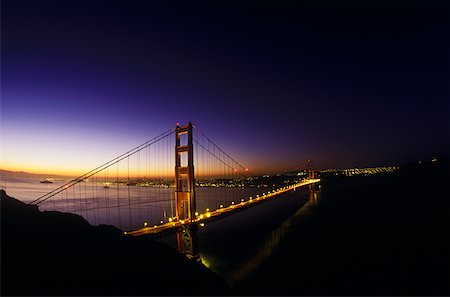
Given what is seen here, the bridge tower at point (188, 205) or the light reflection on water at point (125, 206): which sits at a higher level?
the bridge tower at point (188, 205)

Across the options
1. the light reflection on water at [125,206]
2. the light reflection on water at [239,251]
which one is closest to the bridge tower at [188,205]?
the light reflection on water at [239,251]

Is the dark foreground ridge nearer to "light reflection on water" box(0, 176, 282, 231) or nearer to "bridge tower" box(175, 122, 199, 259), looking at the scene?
"bridge tower" box(175, 122, 199, 259)

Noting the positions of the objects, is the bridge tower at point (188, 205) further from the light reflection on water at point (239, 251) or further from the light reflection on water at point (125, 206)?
the light reflection on water at point (125, 206)

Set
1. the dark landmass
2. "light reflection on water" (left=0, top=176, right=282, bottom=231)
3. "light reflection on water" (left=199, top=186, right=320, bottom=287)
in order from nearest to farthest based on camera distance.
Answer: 1. the dark landmass
2. "light reflection on water" (left=199, top=186, right=320, bottom=287)
3. "light reflection on water" (left=0, top=176, right=282, bottom=231)


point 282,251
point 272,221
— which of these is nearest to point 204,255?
point 282,251

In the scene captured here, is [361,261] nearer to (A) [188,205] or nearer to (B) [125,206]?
(A) [188,205]

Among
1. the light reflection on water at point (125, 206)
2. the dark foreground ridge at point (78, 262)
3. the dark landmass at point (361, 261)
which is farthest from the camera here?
the light reflection on water at point (125, 206)

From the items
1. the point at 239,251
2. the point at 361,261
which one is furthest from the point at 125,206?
the point at 361,261

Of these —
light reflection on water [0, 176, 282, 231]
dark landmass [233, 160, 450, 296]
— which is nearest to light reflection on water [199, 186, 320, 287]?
dark landmass [233, 160, 450, 296]

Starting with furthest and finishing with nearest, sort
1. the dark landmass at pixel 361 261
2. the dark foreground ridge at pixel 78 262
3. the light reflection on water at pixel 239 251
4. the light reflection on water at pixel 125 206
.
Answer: the light reflection on water at pixel 125 206 → the light reflection on water at pixel 239 251 → the dark landmass at pixel 361 261 → the dark foreground ridge at pixel 78 262
